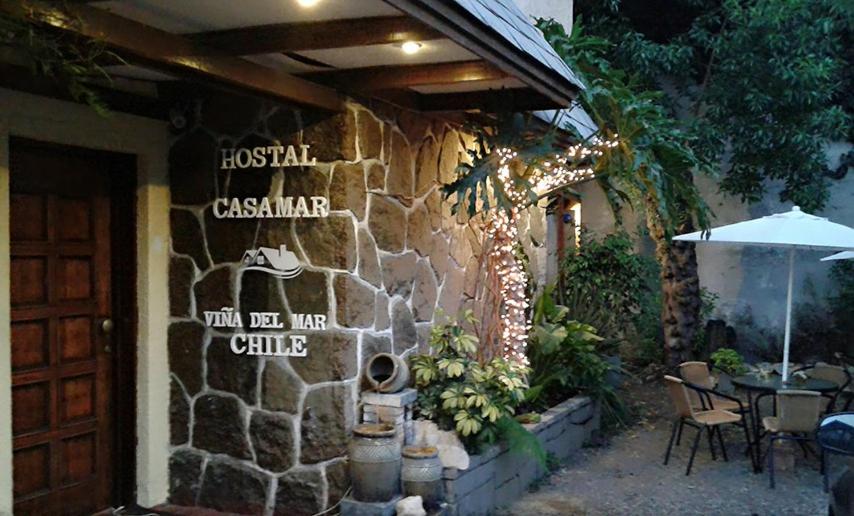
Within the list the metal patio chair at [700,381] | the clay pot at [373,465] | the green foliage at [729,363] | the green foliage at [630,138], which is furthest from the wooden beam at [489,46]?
the green foliage at [729,363]

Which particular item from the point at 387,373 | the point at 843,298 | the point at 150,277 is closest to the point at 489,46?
the point at 387,373

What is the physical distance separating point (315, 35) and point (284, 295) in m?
1.84

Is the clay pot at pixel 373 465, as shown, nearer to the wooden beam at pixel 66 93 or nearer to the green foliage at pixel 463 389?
the green foliage at pixel 463 389

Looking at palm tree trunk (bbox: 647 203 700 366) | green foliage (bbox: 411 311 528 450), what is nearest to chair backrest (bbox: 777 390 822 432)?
green foliage (bbox: 411 311 528 450)

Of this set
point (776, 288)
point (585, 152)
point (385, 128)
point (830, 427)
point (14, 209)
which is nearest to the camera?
point (830, 427)

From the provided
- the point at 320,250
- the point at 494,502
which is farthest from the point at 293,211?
the point at 494,502

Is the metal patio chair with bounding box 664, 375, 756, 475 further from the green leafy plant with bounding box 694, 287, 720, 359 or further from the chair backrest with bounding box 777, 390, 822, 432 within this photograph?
the green leafy plant with bounding box 694, 287, 720, 359

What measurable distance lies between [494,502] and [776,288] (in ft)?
28.6

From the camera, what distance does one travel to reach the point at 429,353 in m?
5.90

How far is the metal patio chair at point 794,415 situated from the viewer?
6355 millimetres

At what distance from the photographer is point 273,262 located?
202 inches

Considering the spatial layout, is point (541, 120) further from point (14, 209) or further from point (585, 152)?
point (14, 209)

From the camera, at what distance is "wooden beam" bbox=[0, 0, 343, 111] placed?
126 inches

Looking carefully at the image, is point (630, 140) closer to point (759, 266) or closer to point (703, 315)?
point (703, 315)
